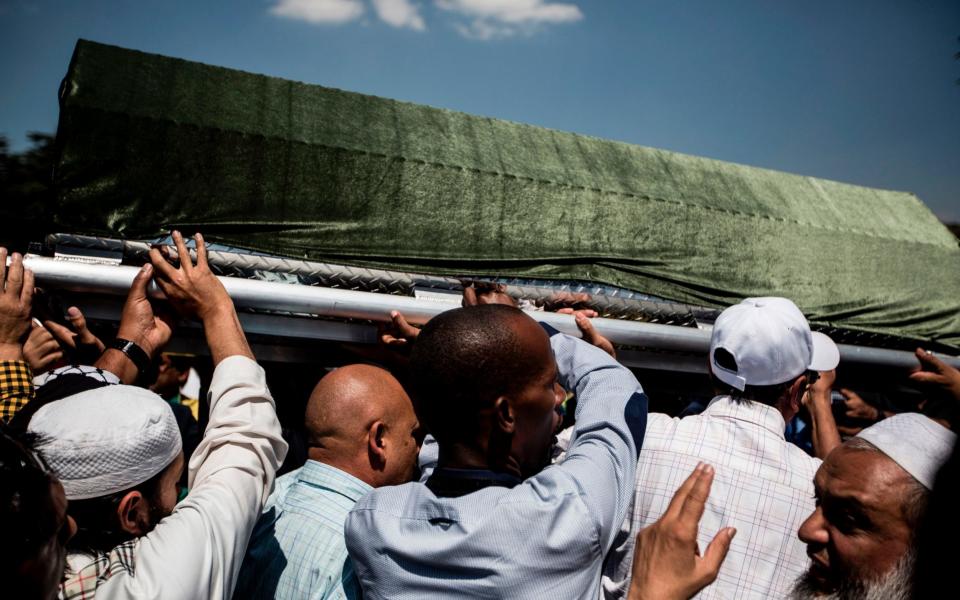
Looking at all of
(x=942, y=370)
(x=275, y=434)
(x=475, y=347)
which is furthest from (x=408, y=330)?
(x=942, y=370)

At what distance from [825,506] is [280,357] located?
185cm

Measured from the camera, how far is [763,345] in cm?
170

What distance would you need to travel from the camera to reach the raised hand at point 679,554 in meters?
1.20

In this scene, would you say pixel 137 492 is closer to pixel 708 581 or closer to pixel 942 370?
pixel 708 581

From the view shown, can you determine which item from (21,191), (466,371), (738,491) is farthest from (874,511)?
(21,191)

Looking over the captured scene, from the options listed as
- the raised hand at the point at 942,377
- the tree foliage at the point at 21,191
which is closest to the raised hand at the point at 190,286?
the raised hand at the point at 942,377

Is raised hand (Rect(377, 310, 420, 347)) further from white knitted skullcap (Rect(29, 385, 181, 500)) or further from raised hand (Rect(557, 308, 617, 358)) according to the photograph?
white knitted skullcap (Rect(29, 385, 181, 500))

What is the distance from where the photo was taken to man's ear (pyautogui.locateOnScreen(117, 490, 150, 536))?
4.37ft

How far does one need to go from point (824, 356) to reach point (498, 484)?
5.70ft

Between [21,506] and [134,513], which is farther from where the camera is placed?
[134,513]

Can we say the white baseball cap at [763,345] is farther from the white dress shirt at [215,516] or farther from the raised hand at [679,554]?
the white dress shirt at [215,516]

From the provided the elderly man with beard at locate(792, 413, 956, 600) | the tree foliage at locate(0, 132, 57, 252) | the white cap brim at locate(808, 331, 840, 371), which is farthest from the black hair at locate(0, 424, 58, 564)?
the tree foliage at locate(0, 132, 57, 252)

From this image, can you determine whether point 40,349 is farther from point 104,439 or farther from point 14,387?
point 104,439

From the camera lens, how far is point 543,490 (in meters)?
1.23
